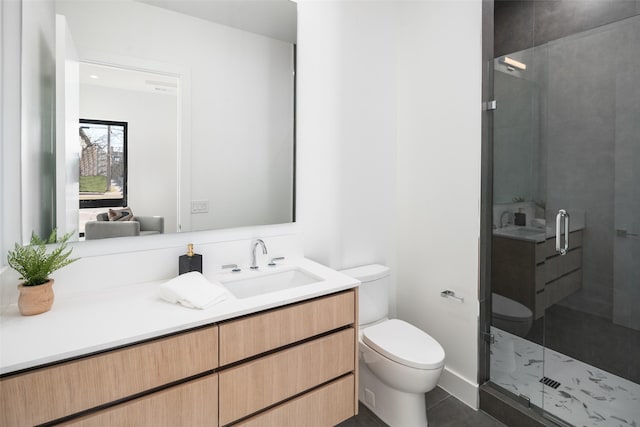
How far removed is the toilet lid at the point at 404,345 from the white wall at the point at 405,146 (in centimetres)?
38

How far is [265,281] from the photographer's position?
1777mm

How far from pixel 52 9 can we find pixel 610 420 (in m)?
3.02

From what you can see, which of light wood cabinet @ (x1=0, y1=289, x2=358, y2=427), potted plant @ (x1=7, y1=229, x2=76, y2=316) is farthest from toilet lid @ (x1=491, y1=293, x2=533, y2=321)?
potted plant @ (x1=7, y1=229, x2=76, y2=316)

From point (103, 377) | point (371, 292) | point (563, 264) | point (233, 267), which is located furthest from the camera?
point (371, 292)

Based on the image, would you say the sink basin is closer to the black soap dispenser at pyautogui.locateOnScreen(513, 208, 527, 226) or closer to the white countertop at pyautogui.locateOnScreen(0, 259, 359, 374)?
the white countertop at pyautogui.locateOnScreen(0, 259, 359, 374)

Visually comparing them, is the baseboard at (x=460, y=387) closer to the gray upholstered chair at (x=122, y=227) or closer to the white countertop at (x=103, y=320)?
the white countertop at (x=103, y=320)

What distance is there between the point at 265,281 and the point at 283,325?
18.0 inches

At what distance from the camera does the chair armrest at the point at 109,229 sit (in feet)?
4.85

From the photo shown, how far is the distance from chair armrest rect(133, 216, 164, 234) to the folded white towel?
1.18 feet

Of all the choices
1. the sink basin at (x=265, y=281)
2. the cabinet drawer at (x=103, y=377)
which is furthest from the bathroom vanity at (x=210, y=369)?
the sink basin at (x=265, y=281)

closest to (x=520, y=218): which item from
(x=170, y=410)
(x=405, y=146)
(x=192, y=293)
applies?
(x=405, y=146)

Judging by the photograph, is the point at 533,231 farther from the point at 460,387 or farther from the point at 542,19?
the point at 542,19

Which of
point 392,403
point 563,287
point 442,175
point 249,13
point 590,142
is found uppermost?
point 249,13

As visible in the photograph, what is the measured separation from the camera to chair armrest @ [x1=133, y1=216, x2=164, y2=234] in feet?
5.24
